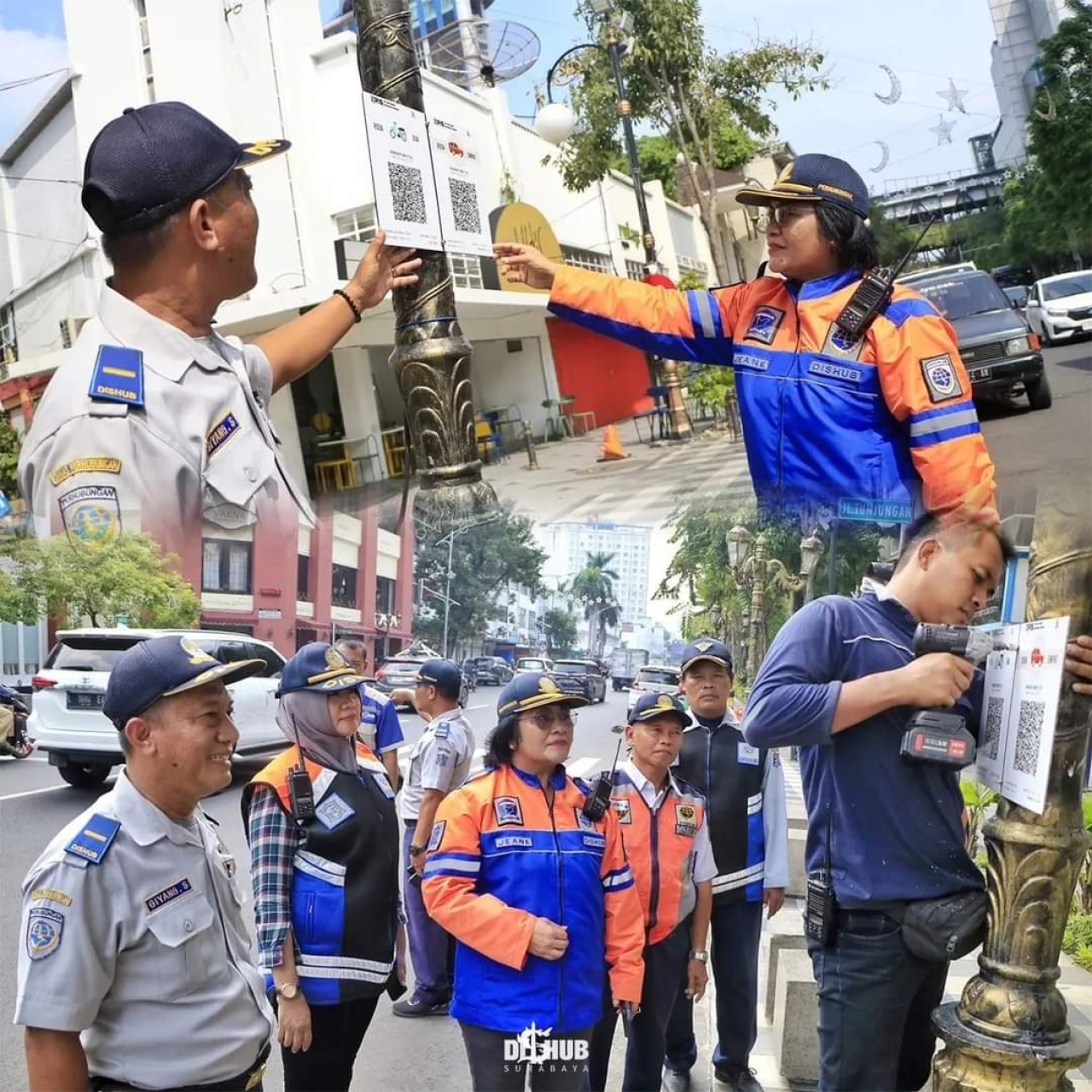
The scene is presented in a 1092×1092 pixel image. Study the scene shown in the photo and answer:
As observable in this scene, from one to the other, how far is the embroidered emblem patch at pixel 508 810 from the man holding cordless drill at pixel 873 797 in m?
Answer: 0.45

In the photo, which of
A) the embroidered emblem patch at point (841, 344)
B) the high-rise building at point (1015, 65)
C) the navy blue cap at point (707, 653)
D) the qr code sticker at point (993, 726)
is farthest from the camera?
the navy blue cap at point (707, 653)

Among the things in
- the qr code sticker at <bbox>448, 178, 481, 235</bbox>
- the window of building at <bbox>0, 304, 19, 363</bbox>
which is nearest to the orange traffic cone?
the qr code sticker at <bbox>448, 178, 481, 235</bbox>

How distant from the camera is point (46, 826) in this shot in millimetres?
2178

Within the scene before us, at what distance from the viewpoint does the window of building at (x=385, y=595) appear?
214 cm

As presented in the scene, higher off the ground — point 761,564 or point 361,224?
point 361,224

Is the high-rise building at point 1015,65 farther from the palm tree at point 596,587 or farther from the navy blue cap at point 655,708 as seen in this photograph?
the navy blue cap at point 655,708

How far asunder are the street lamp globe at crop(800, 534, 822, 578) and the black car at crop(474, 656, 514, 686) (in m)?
0.54

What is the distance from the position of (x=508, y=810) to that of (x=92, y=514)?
0.90m

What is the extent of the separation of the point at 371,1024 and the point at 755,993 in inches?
33.5

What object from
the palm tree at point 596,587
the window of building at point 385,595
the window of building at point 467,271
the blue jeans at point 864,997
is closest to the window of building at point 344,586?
the window of building at point 385,595

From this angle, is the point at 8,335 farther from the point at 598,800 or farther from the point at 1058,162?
the point at 1058,162

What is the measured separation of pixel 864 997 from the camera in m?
2.15

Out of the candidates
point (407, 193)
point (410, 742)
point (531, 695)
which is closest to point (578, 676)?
point (531, 695)

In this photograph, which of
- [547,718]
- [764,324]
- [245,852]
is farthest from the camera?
[245,852]
